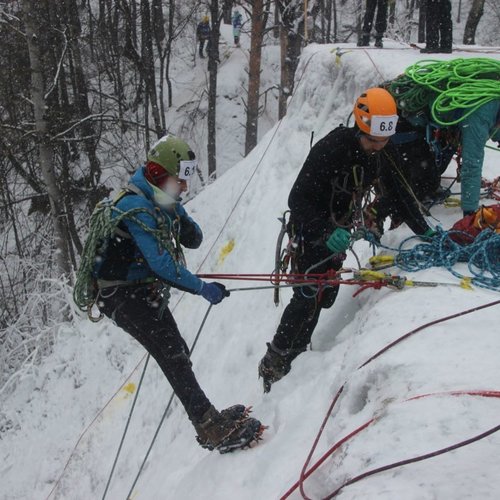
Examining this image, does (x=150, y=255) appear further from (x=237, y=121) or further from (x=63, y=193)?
(x=237, y=121)

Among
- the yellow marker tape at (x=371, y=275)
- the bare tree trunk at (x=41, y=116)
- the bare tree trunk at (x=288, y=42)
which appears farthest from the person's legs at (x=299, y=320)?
the bare tree trunk at (x=288, y=42)

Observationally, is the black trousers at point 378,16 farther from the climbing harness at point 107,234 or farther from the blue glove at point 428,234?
the climbing harness at point 107,234

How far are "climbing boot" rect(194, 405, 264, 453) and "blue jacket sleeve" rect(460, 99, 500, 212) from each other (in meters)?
1.99

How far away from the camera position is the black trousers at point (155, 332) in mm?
3246

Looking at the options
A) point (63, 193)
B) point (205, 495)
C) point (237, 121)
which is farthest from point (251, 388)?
point (237, 121)

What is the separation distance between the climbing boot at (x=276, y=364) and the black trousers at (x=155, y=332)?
1.80ft

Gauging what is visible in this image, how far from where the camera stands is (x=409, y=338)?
246cm

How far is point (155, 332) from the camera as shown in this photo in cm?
325

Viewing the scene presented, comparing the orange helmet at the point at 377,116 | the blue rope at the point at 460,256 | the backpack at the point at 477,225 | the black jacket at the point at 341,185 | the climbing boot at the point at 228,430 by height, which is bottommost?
the climbing boot at the point at 228,430

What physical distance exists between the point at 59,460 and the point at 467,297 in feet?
16.8

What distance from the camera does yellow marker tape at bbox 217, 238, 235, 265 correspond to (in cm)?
711

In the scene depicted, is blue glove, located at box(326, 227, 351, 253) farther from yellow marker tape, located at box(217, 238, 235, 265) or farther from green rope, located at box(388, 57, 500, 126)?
yellow marker tape, located at box(217, 238, 235, 265)

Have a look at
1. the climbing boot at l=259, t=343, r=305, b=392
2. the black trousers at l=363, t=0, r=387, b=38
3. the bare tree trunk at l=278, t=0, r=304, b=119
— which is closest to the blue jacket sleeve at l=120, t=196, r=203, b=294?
the climbing boot at l=259, t=343, r=305, b=392

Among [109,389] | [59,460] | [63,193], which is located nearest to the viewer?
[59,460]
